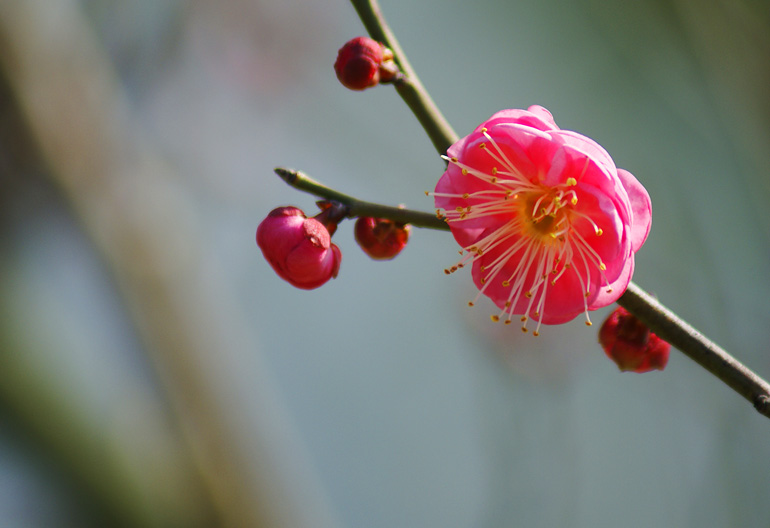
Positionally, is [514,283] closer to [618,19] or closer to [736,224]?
[618,19]

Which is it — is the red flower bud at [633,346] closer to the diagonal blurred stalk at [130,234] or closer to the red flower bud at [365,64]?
the red flower bud at [365,64]

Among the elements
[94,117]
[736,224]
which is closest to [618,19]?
[736,224]

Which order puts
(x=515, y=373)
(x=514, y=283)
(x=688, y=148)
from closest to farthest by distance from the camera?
(x=514, y=283) → (x=515, y=373) → (x=688, y=148)

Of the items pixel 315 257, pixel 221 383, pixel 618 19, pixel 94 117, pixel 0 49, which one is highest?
pixel 0 49

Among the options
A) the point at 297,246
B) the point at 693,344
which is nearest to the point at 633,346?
the point at 693,344

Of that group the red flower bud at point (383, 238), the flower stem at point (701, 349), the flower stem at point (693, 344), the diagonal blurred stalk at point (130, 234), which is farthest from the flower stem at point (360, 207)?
the diagonal blurred stalk at point (130, 234)

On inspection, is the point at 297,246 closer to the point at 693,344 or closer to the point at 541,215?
the point at 541,215

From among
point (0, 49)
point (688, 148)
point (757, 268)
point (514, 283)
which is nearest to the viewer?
point (514, 283)
